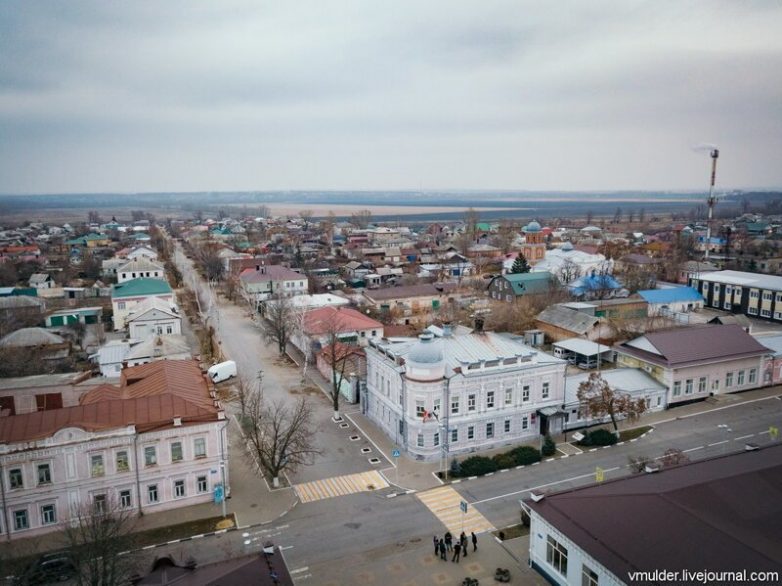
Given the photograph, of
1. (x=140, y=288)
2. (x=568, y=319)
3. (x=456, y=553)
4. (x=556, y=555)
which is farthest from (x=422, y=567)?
(x=140, y=288)

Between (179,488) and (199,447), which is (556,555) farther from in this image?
(179,488)

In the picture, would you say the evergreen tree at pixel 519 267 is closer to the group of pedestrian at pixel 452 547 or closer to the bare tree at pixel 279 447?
the bare tree at pixel 279 447

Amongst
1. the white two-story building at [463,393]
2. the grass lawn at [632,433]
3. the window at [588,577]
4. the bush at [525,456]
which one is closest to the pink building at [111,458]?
the white two-story building at [463,393]

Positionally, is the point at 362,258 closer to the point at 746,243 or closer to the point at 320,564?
the point at 746,243

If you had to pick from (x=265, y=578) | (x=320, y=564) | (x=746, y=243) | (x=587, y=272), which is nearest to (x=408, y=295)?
(x=587, y=272)

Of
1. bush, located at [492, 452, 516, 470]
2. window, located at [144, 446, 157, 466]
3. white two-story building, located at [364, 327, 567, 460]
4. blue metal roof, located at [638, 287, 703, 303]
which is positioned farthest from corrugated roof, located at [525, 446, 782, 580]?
blue metal roof, located at [638, 287, 703, 303]

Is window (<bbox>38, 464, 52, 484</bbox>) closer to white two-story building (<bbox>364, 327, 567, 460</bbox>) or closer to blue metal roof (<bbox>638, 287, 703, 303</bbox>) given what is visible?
white two-story building (<bbox>364, 327, 567, 460</bbox>)
